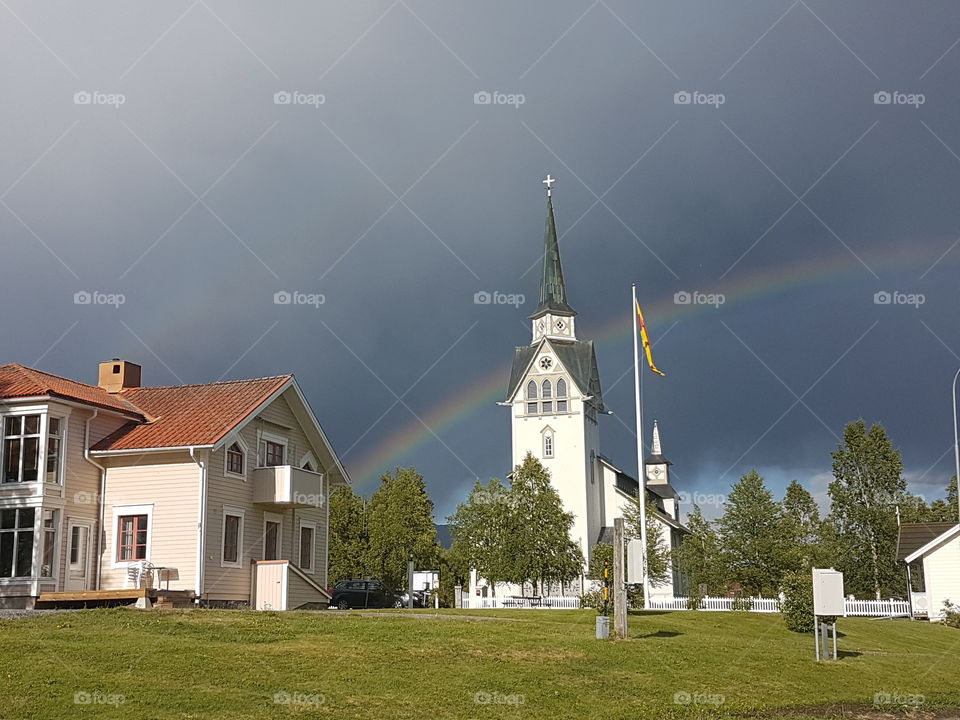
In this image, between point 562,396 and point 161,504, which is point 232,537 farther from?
point 562,396

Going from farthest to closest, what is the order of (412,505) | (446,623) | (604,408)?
(604,408) < (412,505) < (446,623)

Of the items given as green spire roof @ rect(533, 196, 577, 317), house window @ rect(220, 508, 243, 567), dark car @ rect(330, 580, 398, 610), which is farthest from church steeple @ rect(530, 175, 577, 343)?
house window @ rect(220, 508, 243, 567)

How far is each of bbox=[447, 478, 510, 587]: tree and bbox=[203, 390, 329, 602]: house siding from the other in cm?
2206

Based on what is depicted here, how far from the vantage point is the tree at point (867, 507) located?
64.4 m

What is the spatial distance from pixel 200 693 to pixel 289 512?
20.7 meters

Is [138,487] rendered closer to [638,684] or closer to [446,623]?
[446,623]

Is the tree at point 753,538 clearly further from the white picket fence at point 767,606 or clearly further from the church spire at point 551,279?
the church spire at point 551,279

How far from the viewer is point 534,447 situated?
261 feet

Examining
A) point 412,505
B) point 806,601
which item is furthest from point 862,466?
point 806,601

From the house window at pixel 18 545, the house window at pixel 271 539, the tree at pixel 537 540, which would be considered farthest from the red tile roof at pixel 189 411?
the tree at pixel 537 540

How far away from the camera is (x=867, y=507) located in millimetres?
66188

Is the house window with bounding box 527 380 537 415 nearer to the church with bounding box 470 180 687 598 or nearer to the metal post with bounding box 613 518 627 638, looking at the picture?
the church with bounding box 470 180 687 598

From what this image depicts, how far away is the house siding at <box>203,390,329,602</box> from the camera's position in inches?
1241

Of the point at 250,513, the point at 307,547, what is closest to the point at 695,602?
the point at 307,547
